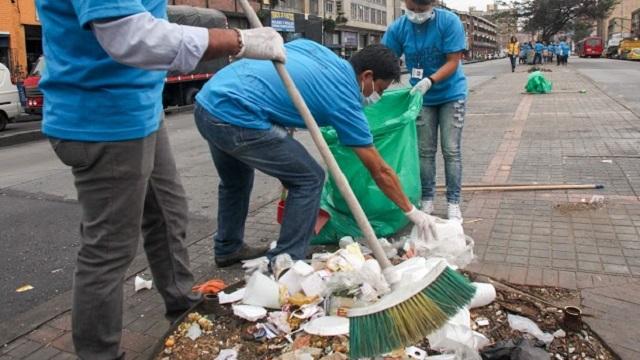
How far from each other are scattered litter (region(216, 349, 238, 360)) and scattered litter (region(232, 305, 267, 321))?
0.70 feet

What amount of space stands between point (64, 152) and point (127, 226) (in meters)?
0.33

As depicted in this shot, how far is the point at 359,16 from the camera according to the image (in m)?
59.4

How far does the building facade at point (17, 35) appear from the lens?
2020 centimetres

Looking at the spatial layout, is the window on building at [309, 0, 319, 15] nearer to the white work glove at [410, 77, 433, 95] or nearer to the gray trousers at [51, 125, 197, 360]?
the white work glove at [410, 77, 433, 95]

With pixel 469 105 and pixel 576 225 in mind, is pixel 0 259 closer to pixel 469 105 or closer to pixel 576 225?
pixel 576 225

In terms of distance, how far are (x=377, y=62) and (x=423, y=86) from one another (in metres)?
0.90

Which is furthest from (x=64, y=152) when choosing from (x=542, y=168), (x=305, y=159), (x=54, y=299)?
(x=542, y=168)

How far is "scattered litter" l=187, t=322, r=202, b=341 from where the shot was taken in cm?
245

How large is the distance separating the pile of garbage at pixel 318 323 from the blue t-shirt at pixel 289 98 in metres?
0.67

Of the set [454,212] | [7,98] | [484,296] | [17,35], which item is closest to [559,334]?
[484,296]

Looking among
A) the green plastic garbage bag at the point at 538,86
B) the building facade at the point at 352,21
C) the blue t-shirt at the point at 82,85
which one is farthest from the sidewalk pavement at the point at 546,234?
the building facade at the point at 352,21

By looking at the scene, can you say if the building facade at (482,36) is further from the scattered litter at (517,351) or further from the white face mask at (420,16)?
the scattered litter at (517,351)

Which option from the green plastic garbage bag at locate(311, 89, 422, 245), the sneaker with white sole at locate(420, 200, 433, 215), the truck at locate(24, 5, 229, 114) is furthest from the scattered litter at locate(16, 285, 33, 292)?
the truck at locate(24, 5, 229, 114)

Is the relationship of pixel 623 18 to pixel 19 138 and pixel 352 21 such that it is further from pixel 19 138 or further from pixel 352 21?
pixel 19 138
